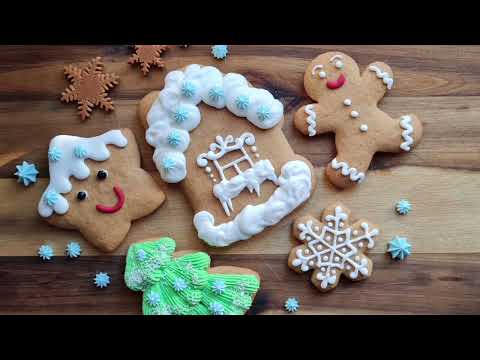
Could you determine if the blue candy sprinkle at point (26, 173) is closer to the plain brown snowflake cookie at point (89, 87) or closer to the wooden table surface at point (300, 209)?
the wooden table surface at point (300, 209)

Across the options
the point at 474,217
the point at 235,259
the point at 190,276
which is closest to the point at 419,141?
the point at 474,217

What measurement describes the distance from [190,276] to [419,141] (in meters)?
0.92

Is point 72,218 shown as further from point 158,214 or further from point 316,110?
Result: point 316,110

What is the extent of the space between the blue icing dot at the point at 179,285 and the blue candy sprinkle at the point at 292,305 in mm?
354

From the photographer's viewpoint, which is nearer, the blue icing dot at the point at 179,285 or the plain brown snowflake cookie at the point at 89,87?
the blue icing dot at the point at 179,285

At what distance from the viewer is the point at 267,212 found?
1.82 metres

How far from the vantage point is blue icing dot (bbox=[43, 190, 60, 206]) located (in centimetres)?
185

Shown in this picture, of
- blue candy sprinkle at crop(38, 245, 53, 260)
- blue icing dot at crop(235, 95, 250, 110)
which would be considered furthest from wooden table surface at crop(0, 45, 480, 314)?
blue icing dot at crop(235, 95, 250, 110)

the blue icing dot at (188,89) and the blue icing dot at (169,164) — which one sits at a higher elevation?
the blue icing dot at (188,89)

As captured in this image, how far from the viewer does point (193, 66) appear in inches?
74.2

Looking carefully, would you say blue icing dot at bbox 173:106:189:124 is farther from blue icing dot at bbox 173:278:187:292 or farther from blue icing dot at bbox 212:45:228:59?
blue icing dot at bbox 173:278:187:292

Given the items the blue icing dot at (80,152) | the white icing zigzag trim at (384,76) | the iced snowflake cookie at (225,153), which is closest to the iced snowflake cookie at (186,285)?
the iced snowflake cookie at (225,153)

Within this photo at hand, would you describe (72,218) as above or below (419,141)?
below

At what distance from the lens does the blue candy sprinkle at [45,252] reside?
1.89 meters
